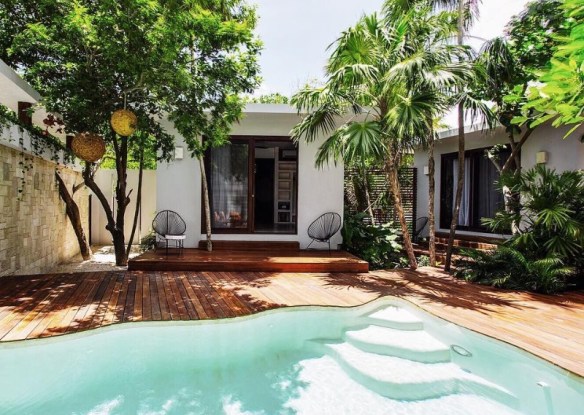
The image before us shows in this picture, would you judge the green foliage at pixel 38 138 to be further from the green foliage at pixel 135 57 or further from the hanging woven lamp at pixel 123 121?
the hanging woven lamp at pixel 123 121

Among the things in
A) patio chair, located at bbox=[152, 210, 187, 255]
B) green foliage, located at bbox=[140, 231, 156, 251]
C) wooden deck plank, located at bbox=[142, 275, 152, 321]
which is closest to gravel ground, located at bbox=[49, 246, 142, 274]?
green foliage, located at bbox=[140, 231, 156, 251]

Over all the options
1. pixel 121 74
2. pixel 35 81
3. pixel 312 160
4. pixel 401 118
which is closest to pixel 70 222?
pixel 35 81

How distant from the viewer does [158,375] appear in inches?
135

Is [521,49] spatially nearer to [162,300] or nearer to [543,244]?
[543,244]

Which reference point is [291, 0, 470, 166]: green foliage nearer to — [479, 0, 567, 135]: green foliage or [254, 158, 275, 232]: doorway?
[479, 0, 567, 135]: green foliage

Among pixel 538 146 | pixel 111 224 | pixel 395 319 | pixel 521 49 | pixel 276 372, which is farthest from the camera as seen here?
pixel 538 146

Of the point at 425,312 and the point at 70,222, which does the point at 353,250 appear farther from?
the point at 70,222

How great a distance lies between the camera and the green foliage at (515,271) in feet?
18.0

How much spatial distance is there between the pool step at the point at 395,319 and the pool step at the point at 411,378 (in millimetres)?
666

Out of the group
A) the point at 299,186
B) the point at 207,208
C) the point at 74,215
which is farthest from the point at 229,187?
the point at 74,215

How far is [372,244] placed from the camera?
8.60m

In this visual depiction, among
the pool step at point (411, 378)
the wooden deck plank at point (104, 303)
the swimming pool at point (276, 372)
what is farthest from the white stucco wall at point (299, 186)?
the pool step at point (411, 378)

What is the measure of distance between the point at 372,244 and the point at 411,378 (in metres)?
5.29

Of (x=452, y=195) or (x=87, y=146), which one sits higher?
(x=87, y=146)
